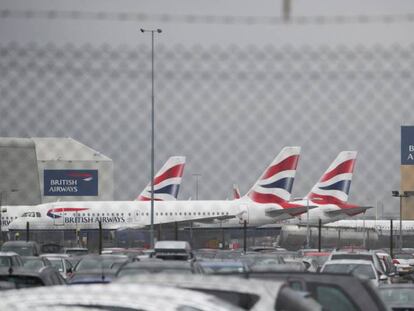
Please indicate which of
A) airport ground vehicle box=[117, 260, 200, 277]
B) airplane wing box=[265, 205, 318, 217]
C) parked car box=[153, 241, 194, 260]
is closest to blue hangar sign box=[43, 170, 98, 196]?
airplane wing box=[265, 205, 318, 217]

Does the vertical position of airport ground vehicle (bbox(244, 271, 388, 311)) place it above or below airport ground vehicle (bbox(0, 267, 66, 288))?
above

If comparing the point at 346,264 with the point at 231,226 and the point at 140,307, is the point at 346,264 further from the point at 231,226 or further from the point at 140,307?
the point at 231,226

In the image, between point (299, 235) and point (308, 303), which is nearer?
point (308, 303)

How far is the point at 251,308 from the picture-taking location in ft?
20.8

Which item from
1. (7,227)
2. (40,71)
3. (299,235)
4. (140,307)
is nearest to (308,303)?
(140,307)

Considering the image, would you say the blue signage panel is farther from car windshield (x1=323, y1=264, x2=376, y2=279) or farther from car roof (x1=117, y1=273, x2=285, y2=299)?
car windshield (x1=323, y1=264, x2=376, y2=279)

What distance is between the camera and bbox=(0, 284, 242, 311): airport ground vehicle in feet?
18.7

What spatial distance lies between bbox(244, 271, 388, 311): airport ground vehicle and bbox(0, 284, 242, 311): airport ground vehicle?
3.26m

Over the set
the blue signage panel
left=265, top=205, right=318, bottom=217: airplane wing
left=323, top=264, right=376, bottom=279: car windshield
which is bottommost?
left=265, top=205, right=318, bottom=217: airplane wing

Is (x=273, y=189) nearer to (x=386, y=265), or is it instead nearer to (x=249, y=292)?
(x=386, y=265)

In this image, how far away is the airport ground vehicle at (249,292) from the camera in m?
6.31

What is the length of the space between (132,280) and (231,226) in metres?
63.0

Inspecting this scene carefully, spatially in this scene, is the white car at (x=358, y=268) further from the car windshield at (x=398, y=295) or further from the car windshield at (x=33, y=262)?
the car windshield at (x=33, y=262)

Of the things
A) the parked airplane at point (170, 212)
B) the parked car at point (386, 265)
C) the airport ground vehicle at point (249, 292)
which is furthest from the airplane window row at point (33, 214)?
the airport ground vehicle at point (249, 292)
